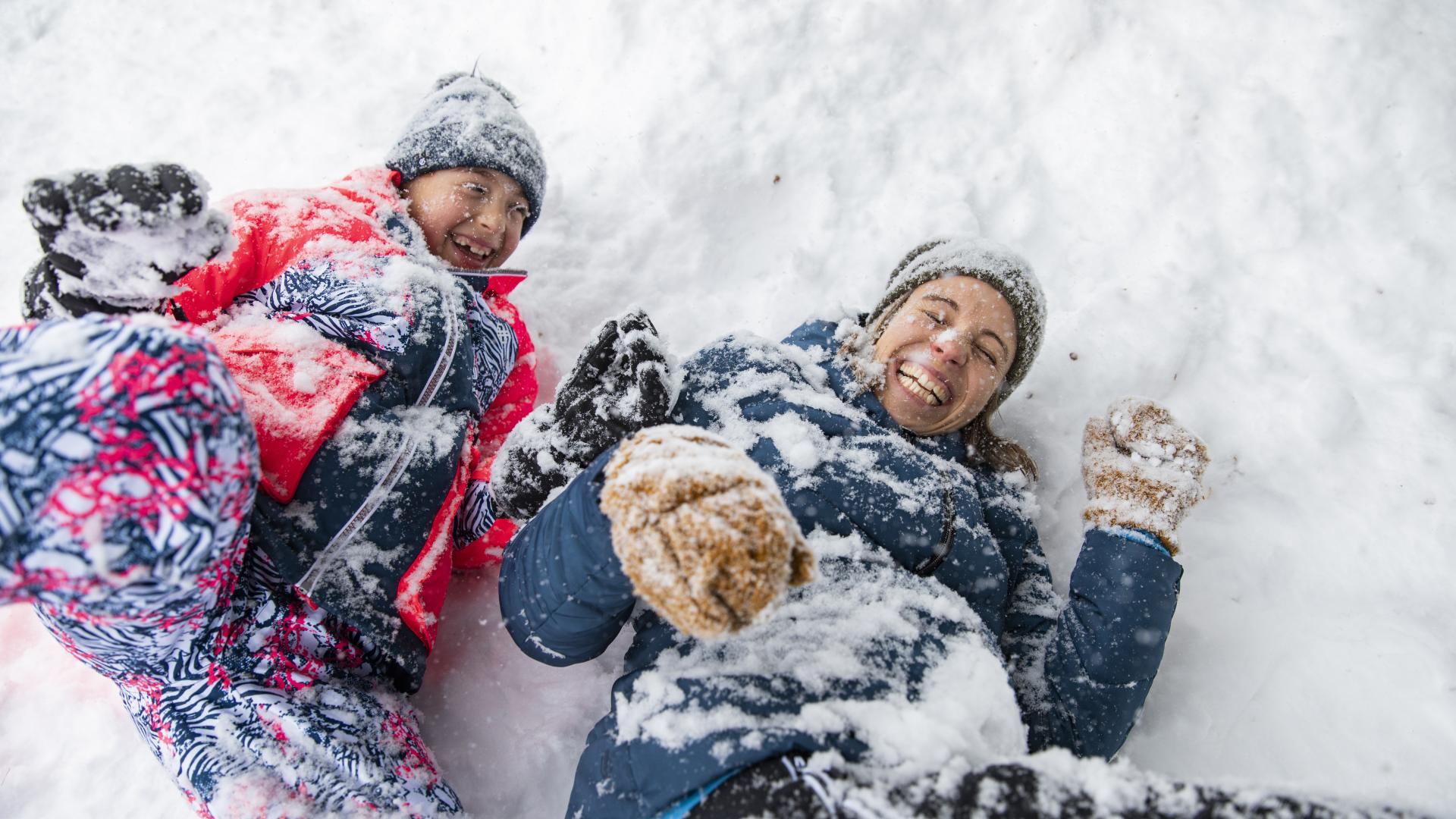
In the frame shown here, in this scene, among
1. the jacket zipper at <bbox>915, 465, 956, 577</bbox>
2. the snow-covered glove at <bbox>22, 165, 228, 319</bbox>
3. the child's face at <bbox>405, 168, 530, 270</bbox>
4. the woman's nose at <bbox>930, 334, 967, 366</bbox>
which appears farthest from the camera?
the child's face at <bbox>405, 168, 530, 270</bbox>

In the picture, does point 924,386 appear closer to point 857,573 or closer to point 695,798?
point 857,573

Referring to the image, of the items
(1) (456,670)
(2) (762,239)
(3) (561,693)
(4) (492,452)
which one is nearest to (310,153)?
(4) (492,452)

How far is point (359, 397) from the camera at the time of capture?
174 cm

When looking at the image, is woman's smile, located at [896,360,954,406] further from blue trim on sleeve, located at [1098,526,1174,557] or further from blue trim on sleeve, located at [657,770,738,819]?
blue trim on sleeve, located at [657,770,738,819]

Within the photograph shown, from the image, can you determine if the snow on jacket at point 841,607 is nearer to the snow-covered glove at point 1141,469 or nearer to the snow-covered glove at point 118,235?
the snow-covered glove at point 1141,469

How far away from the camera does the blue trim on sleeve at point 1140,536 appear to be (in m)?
1.93

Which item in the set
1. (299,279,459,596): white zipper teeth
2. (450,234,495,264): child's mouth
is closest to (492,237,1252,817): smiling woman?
(299,279,459,596): white zipper teeth

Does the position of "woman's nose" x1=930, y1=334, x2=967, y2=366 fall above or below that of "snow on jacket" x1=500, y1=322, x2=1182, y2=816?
above

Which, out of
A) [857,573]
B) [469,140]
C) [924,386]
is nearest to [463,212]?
[469,140]

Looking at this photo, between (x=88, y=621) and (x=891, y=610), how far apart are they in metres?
1.46

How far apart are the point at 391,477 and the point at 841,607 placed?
1070 mm

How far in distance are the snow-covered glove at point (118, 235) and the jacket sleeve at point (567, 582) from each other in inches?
33.1

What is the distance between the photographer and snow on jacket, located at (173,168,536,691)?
64.1 inches

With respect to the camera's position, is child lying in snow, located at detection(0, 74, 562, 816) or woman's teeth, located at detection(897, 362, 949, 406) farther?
woman's teeth, located at detection(897, 362, 949, 406)
